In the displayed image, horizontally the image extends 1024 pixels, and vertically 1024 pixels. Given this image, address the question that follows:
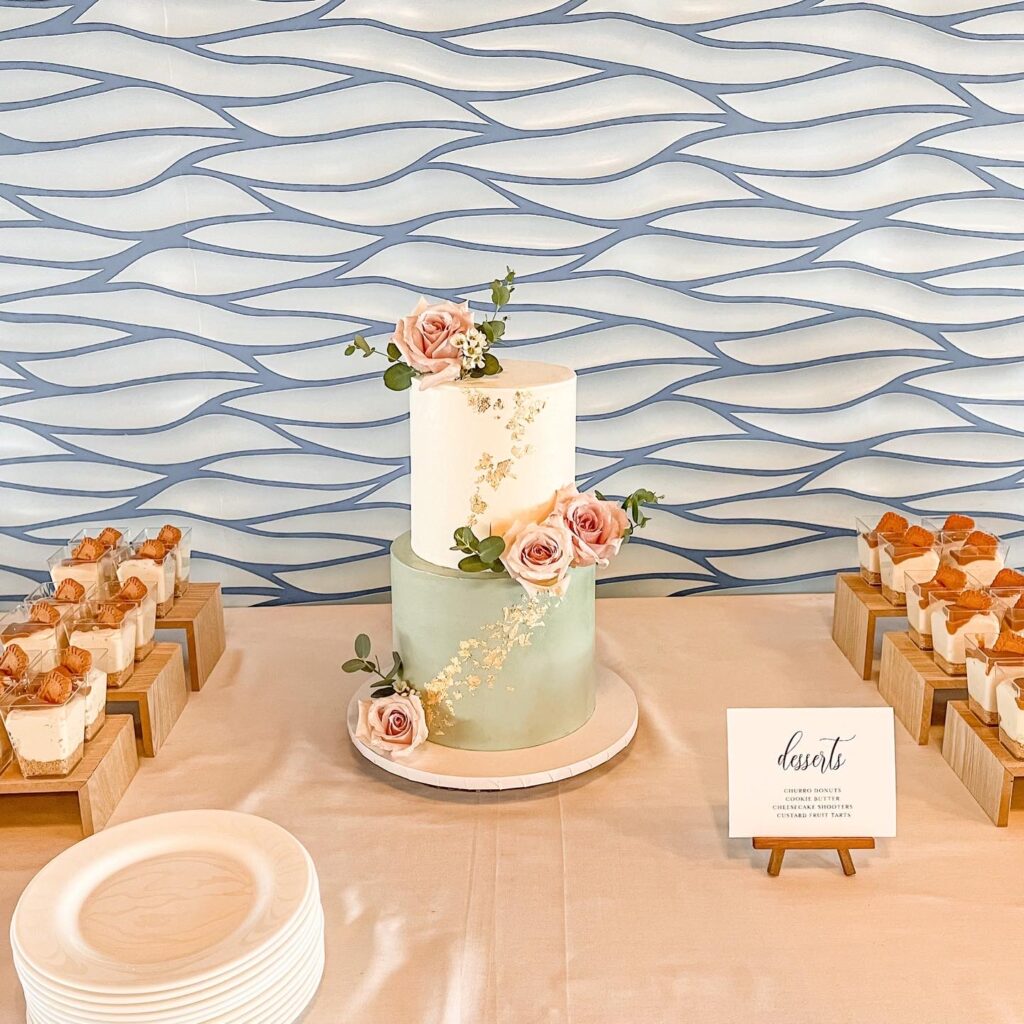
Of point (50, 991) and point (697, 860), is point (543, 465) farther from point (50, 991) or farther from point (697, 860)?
point (50, 991)

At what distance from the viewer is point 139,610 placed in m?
1.37

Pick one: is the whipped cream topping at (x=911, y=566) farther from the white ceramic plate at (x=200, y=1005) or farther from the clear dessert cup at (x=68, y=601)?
the clear dessert cup at (x=68, y=601)

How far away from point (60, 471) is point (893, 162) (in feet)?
4.65

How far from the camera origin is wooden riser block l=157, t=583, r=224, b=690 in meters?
1.48

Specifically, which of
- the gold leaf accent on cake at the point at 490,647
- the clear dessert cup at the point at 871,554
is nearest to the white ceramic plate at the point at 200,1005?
the gold leaf accent on cake at the point at 490,647

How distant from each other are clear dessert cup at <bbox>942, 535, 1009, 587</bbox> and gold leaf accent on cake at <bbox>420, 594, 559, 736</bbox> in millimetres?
630

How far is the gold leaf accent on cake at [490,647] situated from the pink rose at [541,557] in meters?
0.05

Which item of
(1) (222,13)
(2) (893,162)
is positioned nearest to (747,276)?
(2) (893,162)

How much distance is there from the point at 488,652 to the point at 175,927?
1.53ft

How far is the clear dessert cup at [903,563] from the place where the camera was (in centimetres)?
149

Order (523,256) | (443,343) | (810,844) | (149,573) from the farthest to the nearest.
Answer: (523,256), (149,573), (443,343), (810,844)

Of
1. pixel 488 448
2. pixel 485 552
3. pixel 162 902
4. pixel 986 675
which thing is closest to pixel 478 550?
pixel 485 552

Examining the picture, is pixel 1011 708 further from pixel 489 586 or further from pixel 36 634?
pixel 36 634

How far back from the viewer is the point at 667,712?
141 cm
